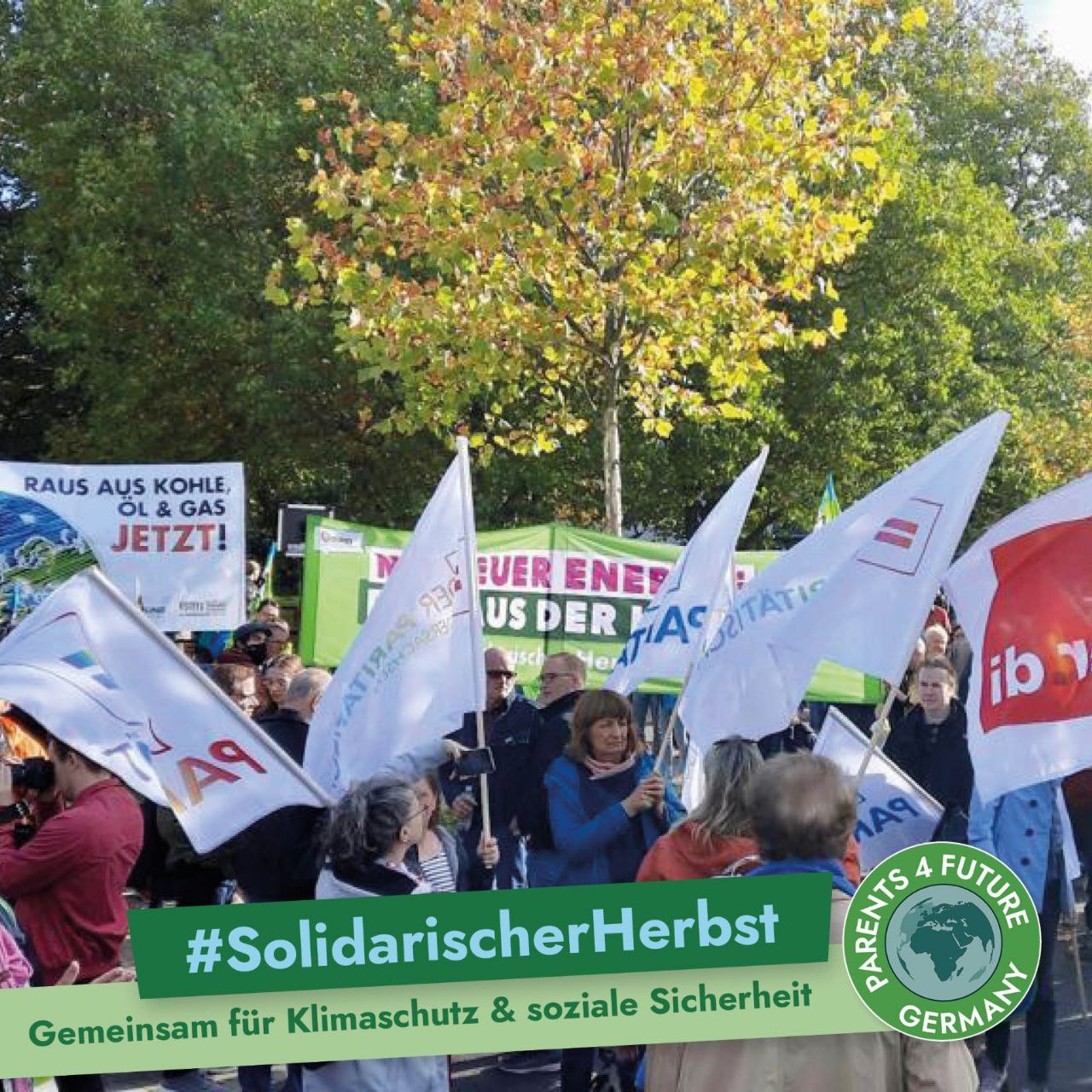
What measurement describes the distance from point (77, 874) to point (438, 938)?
203 centimetres

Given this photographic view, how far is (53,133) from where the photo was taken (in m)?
27.8

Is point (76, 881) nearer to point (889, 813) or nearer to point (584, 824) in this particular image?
point (584, 824)

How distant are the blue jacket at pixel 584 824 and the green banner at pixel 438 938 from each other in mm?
2159

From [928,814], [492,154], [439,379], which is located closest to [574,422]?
[439,379]

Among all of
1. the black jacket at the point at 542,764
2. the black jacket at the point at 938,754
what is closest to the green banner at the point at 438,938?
the black jacket at the point at 542,764

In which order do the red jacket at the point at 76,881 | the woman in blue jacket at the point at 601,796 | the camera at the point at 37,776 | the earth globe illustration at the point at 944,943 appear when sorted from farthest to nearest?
the woman in blue jacket at the point at 601,796 < the camera at the point at 37,776 < the red jacket at the point at 76,881 < the earth globe illustration at the point at 944,943

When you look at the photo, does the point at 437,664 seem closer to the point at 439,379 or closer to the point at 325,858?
the point at 325,858

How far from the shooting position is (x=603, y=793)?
5.98 metres

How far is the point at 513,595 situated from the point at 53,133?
2039cm

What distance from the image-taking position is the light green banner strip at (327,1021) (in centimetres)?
360

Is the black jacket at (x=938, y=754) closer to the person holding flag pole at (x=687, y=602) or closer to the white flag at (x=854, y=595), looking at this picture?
the person holding flag pole at (x=687, y=602)

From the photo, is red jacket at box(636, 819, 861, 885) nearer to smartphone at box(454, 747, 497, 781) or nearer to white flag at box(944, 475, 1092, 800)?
white flag at box(944, 475, 1092, 800)

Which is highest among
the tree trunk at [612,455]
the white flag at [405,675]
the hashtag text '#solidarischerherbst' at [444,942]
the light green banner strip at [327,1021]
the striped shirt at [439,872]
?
the tree trunk at [612,455]

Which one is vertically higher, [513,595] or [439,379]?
[439,379]
